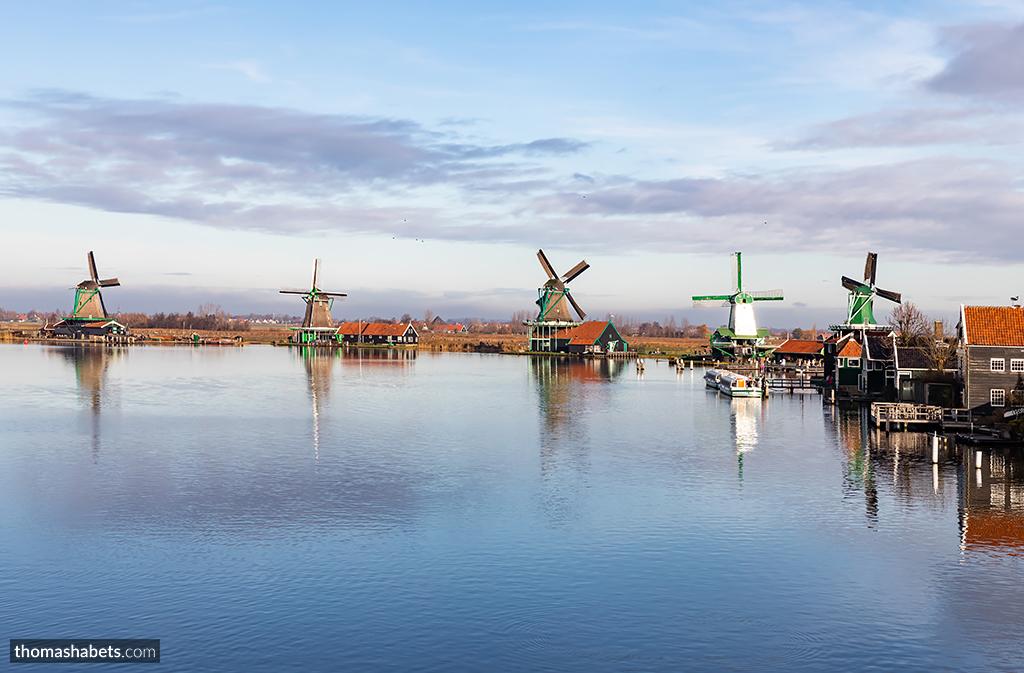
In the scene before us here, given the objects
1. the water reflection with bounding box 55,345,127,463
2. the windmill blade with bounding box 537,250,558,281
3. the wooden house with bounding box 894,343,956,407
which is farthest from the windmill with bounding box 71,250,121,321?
the wooden house with bounding box 894,343,956,407

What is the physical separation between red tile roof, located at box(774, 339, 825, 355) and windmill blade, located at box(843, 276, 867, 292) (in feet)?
29.1

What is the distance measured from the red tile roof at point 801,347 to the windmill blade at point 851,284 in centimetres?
888

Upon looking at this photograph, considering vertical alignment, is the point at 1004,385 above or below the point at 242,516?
above

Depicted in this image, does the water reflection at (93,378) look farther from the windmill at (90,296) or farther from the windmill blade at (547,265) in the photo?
the windmill blade at (547,265)

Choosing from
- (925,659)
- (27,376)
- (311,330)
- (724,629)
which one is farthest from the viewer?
(311,330)

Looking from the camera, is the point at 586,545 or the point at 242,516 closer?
the point at 586,545

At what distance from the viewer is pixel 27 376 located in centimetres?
9262

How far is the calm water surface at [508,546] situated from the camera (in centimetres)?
1994

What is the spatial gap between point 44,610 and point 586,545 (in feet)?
52.8

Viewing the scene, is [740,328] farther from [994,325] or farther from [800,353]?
[994,325]

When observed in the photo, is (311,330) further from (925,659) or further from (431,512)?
(925,659)

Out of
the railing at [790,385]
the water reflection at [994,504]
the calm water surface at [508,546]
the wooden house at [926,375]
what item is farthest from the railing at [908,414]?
the railing at [790,385]

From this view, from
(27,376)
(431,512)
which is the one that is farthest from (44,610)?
(27,376)

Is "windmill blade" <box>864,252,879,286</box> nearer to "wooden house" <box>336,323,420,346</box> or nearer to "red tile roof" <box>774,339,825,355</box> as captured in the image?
"red tile roof" <box>774,339,825,355</box>
